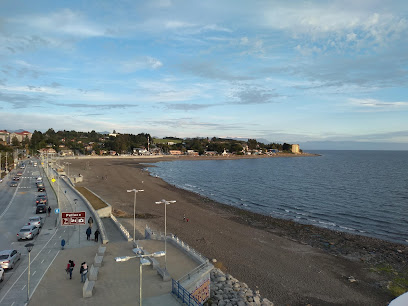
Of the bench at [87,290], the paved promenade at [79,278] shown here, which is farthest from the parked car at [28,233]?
the bench at [87,290]

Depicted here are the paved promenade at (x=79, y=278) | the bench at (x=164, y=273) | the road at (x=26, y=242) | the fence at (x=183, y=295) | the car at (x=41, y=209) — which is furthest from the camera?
the car at (x=41, y=209)

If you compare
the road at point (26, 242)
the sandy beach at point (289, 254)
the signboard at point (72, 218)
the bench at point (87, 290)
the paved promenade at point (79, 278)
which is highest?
Result: the signboard at point (72, 218)

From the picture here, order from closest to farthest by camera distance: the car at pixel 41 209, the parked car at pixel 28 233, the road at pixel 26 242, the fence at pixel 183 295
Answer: the fence at pixel 183 295 → the road at pixel 26 242 → the parked car at pixel 28 233 → the car at pixel 41 209

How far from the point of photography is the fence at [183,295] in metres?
10.8

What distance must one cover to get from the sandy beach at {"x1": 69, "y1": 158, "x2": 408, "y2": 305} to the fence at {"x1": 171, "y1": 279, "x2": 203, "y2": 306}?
26.1 feet

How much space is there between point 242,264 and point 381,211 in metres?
28.7

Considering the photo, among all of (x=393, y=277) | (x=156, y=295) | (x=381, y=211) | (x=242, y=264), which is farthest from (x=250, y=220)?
(x=156, y=295)

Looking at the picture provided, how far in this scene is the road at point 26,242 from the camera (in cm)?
1314

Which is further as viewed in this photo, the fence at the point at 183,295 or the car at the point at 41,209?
the car at the point at 41,209

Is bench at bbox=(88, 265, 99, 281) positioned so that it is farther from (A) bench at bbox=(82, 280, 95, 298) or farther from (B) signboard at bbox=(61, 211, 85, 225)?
(B) signboard at bbox=(61, 211, 85, 225)

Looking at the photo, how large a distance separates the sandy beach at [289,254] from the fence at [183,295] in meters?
7.94

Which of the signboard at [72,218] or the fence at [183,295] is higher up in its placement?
the signboard at [72,218]

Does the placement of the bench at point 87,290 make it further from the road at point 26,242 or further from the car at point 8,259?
the car at point 8,259

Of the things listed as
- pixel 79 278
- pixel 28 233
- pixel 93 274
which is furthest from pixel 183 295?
pixel 28 233
